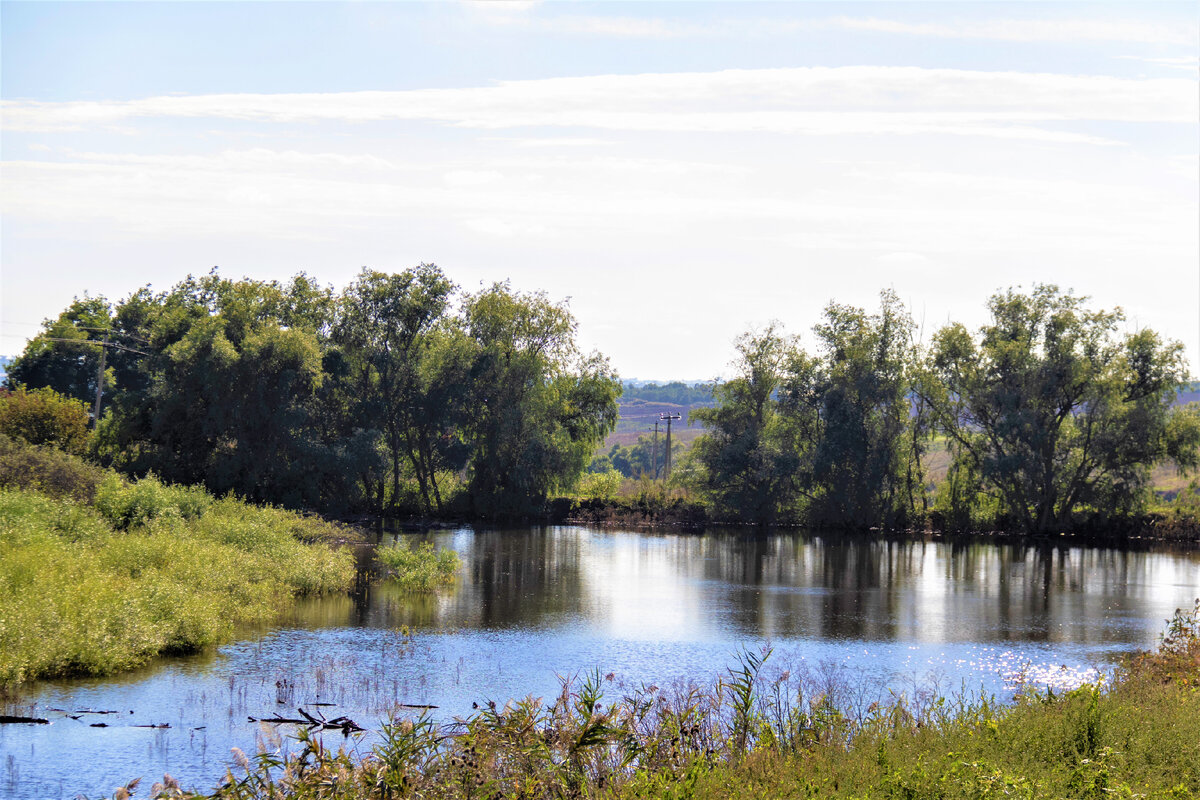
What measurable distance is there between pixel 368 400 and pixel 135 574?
3279 centimetres

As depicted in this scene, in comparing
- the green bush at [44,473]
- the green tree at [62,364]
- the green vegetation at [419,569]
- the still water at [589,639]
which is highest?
the green tree at [62,364]

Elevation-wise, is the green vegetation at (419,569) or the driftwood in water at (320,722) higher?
the green vegetation at (419,569)

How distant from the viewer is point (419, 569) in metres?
31.6

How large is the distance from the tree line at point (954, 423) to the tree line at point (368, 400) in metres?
9.20

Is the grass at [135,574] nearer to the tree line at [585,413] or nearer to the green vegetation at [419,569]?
the green vegetation at [419,569]

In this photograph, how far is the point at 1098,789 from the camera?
373 inches

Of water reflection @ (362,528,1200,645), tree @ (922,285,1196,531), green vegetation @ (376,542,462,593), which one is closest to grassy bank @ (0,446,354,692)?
green vegetation @ (376,542,462,593)

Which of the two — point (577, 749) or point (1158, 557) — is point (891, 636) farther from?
point (1158, 557)

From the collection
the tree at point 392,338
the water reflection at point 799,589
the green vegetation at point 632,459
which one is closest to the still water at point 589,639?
the water reflection at point 799,589

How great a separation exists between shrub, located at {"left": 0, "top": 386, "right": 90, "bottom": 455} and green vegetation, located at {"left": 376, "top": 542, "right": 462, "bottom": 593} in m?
19.4

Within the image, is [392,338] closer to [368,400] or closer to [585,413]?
[368,400]

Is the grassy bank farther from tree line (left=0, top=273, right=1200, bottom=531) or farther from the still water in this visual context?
tree line (left=0, top=273, right=1200, bottom=531)

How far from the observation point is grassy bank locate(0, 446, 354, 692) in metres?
18.6

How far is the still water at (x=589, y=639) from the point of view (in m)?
15.4
